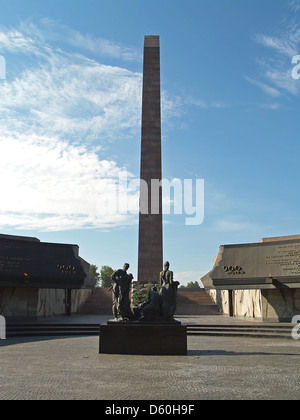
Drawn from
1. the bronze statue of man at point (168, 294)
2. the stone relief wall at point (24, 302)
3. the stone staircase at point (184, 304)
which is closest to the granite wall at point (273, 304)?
the stone staircase at point (184, 304)

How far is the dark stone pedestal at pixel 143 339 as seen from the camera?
10695 mm

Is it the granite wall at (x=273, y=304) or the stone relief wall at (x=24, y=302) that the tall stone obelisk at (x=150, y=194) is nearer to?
the granite wall at (x=273, y=304)

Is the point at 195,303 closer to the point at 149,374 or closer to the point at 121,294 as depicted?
the point at 121,294

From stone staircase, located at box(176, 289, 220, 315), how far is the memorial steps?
900 cm

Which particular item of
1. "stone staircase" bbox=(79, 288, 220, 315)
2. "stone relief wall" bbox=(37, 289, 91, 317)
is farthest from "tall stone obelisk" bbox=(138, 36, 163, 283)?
"stone relief wall" bbox=(37, 289, 91, 317)

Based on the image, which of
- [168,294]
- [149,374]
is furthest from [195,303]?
[149,374]

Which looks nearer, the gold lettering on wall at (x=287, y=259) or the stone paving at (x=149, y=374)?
the stone paving at (x=149, y=374)

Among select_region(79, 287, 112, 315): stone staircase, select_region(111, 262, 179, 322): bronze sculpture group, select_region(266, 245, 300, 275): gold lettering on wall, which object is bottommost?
select_region(79, 287, 112, 315): stone staircase

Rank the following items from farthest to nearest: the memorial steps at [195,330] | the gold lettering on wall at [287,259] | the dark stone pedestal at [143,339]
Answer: the gold lettering on wall at [287,259], the memorial steps at [195,330], the dark stone pedestal at [143,339]

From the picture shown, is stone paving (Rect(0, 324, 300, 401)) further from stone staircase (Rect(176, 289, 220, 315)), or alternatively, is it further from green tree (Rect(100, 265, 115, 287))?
green tree (Rect(100, 265, 115, 287))

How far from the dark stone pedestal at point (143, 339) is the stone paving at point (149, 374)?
402 millimetres

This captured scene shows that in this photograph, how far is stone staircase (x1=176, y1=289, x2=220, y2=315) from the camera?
26.6 m

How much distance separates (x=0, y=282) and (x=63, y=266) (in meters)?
3.67
